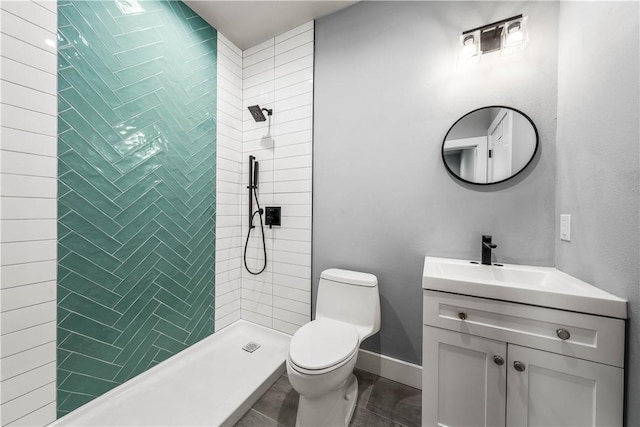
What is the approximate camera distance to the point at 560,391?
83 centimetres

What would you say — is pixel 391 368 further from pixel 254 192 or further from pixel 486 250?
pixel 254 192

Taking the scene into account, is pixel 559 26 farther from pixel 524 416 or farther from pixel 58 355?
pixel 58 355

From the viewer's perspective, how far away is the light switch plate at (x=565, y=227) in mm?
1086

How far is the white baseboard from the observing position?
1.48 meters

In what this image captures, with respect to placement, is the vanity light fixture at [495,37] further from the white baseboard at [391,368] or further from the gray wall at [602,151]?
the white baseboard at [391,368]

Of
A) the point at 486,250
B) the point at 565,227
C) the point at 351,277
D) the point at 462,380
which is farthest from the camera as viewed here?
the point at 351,277

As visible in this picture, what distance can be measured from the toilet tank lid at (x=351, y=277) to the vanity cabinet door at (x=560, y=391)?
72cm

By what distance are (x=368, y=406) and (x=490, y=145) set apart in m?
1.72

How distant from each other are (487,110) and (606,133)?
22.2 inches

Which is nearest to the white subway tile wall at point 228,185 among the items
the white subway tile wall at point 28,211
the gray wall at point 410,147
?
the gray wall at point 410,147

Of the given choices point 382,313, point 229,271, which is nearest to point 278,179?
point 229,271

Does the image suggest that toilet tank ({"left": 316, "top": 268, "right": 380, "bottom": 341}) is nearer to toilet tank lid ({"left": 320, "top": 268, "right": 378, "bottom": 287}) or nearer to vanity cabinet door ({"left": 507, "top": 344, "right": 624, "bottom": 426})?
toilet tank lid ({"left": 320, "top": 268, "right": 378, "bottom": 287})

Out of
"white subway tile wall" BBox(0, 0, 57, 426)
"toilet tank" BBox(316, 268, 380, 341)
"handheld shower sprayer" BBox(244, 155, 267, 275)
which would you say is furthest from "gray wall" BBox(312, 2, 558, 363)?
"white subway tile wall" BBox(0, 0, 57, 426)

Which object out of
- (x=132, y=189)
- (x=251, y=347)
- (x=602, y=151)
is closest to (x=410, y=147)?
(x=602, y=151)
